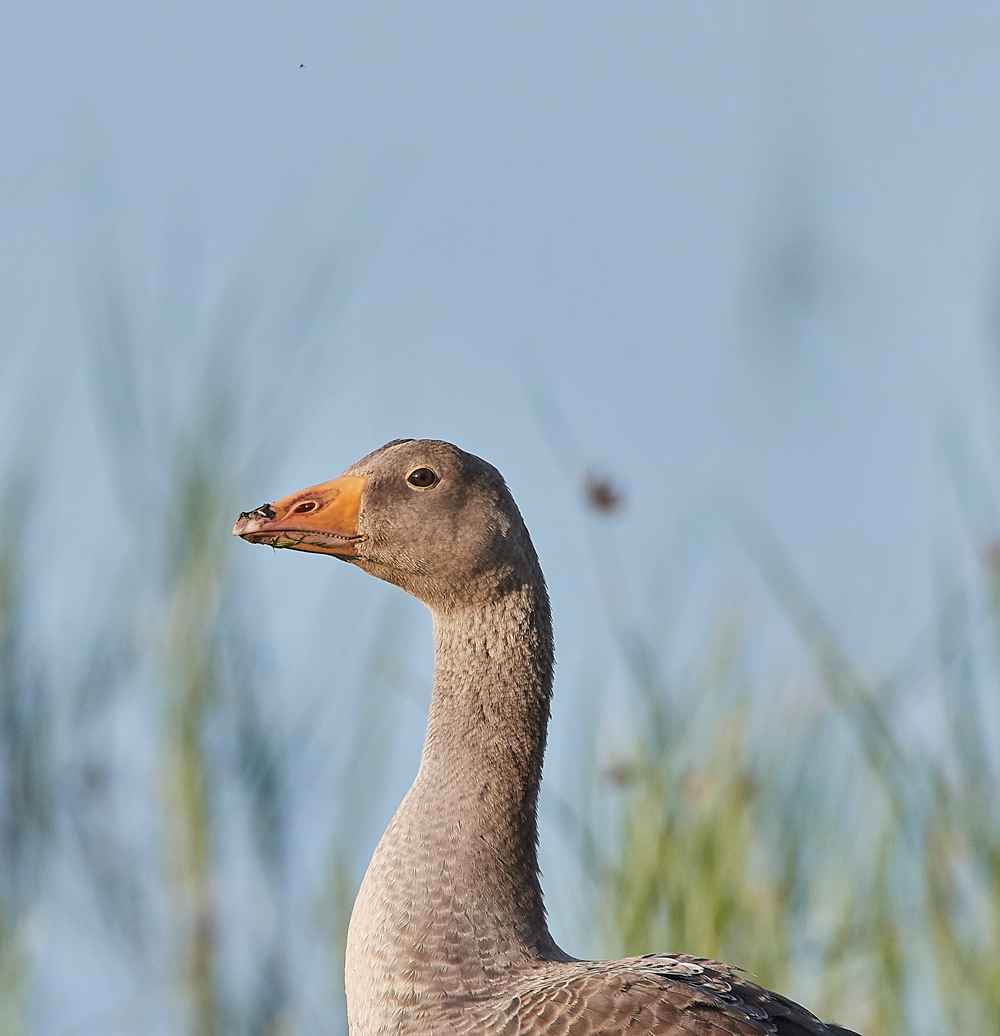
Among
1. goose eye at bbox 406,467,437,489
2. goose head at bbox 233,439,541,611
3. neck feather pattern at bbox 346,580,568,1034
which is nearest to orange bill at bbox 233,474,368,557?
goose head at bbox 233,439,541,611

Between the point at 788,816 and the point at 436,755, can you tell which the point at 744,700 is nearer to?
the point at 788,816

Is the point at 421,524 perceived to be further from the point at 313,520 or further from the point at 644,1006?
the point at 644,1006

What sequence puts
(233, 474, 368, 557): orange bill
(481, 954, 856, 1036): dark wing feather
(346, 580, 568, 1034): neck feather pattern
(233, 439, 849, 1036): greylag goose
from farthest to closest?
(233, 474, 368, 557): orange bill < (346, 580, 568, 1034): neck feather pattern < (233, 439, 849, 1036): greylag goose < (481, 954, 856, 1036): dark wing feather

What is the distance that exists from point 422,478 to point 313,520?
0.34 metres

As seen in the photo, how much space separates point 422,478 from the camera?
3.85 meters

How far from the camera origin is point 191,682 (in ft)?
20.5

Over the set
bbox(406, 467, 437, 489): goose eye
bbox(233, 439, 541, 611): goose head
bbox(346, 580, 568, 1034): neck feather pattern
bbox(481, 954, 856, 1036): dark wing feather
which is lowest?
bbox(481, 954, 856, 1036): dark wing feather

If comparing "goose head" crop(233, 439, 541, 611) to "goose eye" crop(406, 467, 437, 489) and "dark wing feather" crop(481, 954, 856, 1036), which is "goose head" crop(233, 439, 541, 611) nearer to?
"goose eye" crop(406, 467, 437, 489)

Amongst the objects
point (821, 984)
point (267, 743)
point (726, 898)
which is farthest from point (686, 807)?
point (267, 743)

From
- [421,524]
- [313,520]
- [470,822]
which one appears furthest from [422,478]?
[470,822]

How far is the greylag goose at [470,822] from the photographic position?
10.3ft

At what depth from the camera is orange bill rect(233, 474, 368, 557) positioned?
12.3 feet

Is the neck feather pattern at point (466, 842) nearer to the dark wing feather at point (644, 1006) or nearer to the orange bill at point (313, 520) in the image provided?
the dark wing feather at point (644, 1006)

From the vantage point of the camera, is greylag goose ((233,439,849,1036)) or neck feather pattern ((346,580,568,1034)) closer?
greylag goose ((233,439,849,1036))
